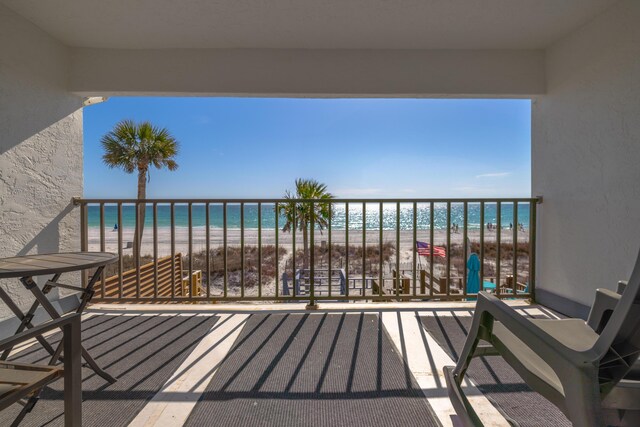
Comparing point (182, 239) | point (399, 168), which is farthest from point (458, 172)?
point (182, 239)

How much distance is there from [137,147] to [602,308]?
13.1m

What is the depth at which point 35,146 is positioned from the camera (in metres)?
2.26

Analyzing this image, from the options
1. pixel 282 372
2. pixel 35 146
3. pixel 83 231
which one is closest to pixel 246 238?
pixel 83 231

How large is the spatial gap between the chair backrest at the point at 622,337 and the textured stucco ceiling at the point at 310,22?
7.26ft

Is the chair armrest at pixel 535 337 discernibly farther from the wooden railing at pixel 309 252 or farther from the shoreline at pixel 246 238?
the shoreline at pixel 246 238

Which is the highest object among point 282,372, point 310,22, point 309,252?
point 310,22

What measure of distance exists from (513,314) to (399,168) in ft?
105

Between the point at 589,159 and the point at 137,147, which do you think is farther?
the point at 137,147

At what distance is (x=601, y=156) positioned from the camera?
2.15 metres

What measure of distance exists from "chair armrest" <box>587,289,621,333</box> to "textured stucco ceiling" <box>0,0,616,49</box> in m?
2.08

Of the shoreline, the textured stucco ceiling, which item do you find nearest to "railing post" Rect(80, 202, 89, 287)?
the textured stucco ceiling

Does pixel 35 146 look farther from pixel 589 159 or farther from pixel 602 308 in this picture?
pixel 589 159

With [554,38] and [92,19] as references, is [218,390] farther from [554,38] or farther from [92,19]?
[554,38]

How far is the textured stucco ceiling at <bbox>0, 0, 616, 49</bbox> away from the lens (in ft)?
6.86
